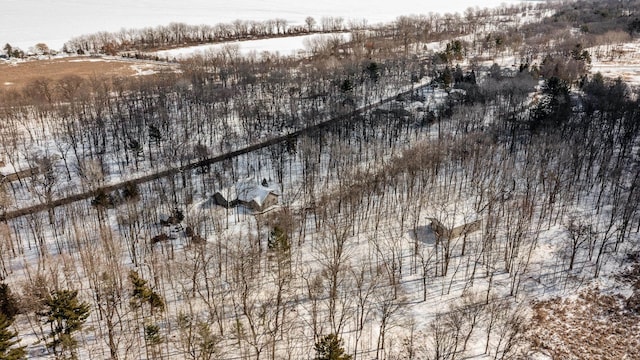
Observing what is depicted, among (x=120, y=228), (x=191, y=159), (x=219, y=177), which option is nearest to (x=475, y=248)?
(x=219, y=177)

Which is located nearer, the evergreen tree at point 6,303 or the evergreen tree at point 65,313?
the evergreen tree at point 65,313

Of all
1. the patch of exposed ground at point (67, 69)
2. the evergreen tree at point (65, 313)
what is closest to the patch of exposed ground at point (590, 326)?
the evergreen tree at point (65, 313)

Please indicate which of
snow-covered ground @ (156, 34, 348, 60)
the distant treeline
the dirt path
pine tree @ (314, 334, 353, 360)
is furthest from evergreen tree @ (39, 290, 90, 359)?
the distant treeline

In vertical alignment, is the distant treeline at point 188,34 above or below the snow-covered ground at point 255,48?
above

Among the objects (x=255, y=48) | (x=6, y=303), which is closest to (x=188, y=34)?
(x=255, y=48)

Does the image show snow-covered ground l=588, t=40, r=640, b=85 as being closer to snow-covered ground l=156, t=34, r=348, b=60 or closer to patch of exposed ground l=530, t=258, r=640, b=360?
patch of exposed ground l=530, t=258, r=640, b=360

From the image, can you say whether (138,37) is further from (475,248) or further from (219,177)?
(475,248)

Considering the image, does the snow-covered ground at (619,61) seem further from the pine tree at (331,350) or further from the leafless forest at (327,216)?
the pine tree at (331,350)

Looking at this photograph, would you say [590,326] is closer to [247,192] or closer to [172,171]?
[247,192]

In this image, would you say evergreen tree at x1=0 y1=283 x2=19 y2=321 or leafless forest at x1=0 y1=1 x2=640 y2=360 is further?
evergreen tree at x1=0 y1=283 x2=19 y2=321
